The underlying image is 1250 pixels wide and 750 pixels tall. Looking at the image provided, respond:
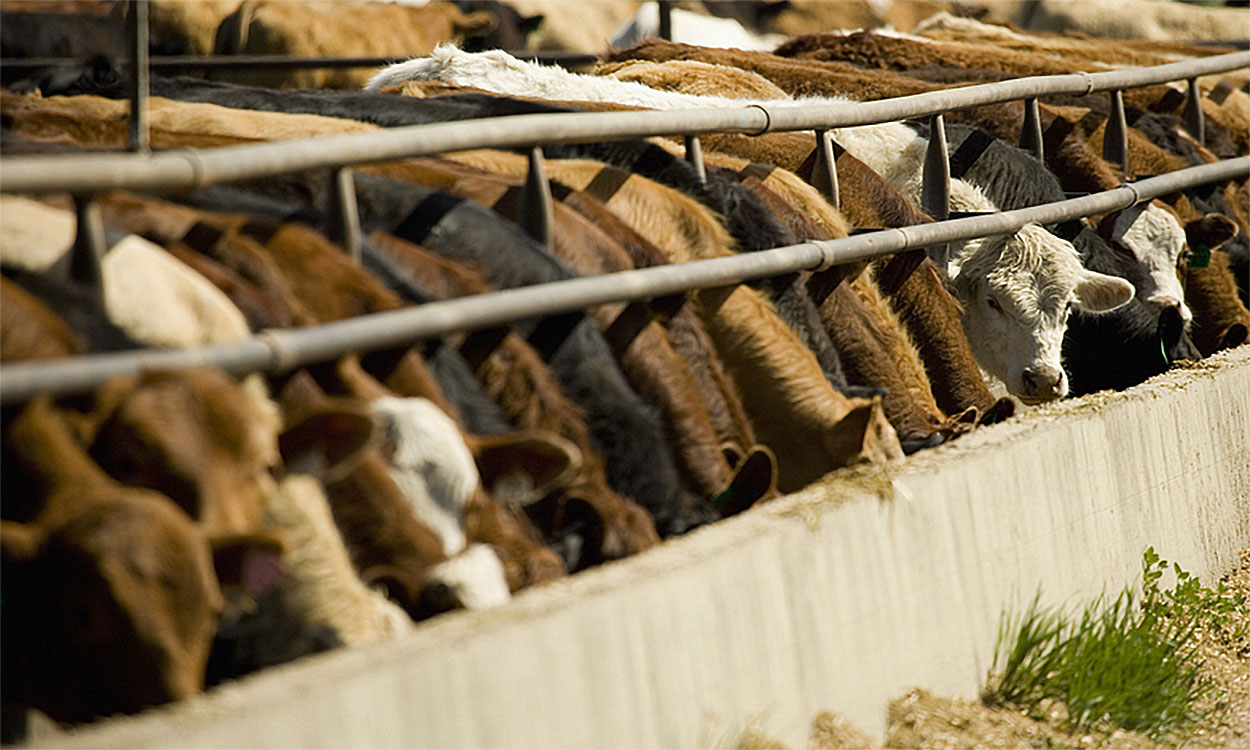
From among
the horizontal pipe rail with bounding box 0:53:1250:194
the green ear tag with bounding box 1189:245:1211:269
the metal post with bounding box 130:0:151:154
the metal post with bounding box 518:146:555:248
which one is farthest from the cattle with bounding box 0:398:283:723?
the green ear tag with bounding box 1189:245:1211:269

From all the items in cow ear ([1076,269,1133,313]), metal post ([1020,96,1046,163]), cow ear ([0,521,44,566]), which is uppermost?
metal post ([1020,96,1046,163])

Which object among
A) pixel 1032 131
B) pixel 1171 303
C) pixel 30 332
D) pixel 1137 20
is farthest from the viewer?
pixel 1137 20

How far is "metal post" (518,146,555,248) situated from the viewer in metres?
3.73

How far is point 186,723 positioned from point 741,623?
47.7 inches

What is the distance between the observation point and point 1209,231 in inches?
266

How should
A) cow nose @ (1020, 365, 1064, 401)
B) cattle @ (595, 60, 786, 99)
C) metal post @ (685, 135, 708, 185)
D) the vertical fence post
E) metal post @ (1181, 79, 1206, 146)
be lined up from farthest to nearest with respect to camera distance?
1. metal post @ (1181, 79, 1206, 146)
2. cattle @ (595, 60, 786, 99)
3. cow nose @ (1020, 365, 1064, 401)
4. the vertical fence post
5. metal post @ (685, 135, 708, 185)

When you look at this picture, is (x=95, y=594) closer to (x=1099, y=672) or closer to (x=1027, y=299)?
(x=1099, y=672)

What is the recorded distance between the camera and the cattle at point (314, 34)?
15297 millimetres

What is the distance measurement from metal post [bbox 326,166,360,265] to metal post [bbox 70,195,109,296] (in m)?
0.55

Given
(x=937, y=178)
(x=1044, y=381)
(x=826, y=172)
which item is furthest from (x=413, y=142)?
(x=1044, y=381)

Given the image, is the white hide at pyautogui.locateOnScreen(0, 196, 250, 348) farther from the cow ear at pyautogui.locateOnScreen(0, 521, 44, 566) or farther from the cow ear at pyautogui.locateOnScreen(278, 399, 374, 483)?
the cow ear at pyautogui.locateOnScreen(0, 521, 44, 566)

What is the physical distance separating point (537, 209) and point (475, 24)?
51.4 feet

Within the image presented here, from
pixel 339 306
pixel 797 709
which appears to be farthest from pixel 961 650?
pixel 339 306

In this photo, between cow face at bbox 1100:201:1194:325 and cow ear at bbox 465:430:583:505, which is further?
cow face at bbox 1100:201:1194:325
